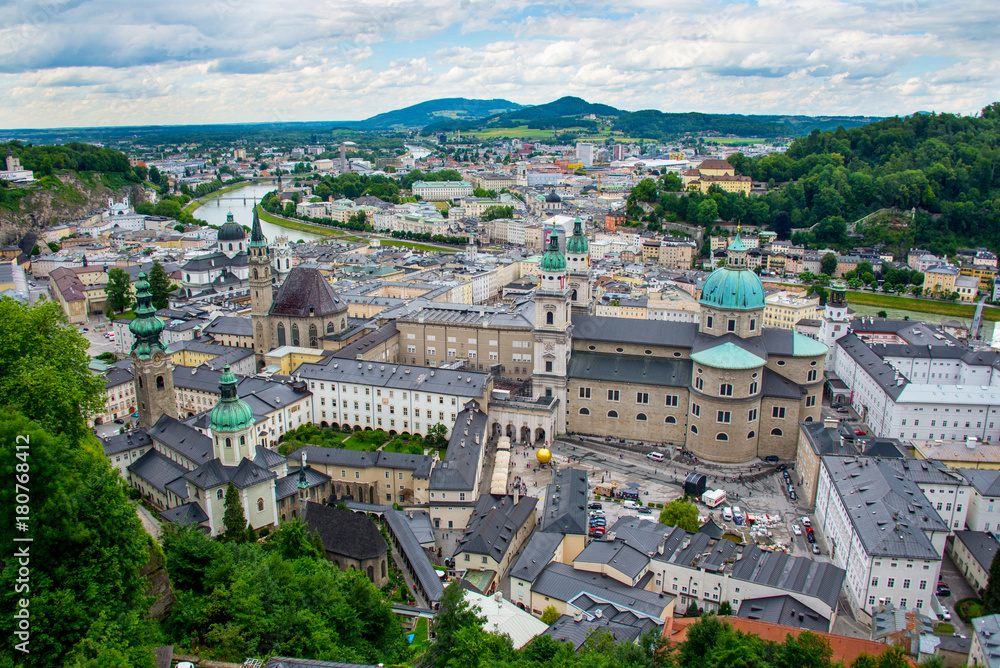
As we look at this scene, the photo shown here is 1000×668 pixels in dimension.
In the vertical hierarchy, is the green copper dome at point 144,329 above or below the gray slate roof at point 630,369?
above

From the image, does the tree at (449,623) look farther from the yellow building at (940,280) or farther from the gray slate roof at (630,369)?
the yellow building at (940,280)

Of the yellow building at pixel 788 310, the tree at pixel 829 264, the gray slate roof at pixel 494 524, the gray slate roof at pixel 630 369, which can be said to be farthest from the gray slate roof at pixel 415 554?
the tree at pixel 829 264

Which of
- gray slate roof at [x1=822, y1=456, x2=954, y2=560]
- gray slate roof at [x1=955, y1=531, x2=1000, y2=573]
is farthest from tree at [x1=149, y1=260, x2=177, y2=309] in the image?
gray slate roof at [x1=955, y1=531, x2=1000, y2=573]

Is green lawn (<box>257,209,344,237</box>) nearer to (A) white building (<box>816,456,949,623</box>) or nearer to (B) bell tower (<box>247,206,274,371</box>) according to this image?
(B) bell tower (<box>247,206,274,371</box>)

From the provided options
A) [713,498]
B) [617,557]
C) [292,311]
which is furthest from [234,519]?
[292,311]

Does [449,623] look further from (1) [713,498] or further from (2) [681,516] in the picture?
(1) [713,498]

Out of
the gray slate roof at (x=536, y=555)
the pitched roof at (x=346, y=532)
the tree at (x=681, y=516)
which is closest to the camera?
the gray slate roof at (x=536, y=555)
